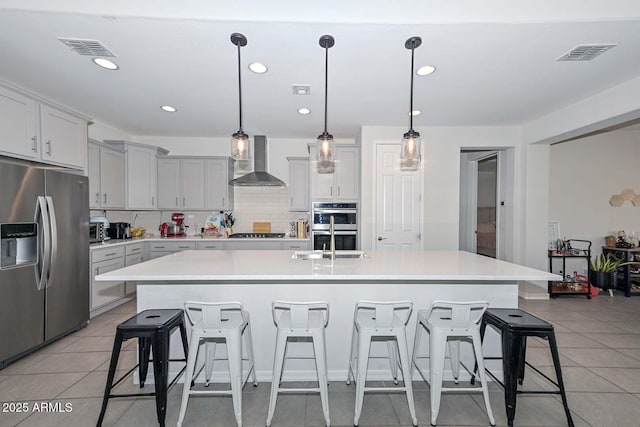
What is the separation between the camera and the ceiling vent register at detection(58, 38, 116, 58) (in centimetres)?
213

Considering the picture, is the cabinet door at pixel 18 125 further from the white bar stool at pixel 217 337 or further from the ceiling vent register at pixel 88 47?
the white bar stool at pixel 217 337

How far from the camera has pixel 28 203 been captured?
8.40 ft

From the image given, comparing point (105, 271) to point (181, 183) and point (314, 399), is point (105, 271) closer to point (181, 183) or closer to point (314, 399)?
point (181, 183)

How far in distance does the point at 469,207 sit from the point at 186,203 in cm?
513

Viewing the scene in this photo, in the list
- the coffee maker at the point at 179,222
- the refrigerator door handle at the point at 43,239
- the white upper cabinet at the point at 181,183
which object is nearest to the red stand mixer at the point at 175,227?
the coffee maker at the point at 179,222

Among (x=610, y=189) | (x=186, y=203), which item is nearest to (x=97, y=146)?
(x=186, y=203)

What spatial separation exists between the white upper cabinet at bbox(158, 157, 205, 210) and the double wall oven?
6.40 feet

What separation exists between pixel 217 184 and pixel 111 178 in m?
1.45

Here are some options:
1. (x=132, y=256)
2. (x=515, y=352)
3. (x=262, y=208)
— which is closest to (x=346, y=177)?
(x=262, y=208)

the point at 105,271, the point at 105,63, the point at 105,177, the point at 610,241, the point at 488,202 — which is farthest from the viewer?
the point at 488,202

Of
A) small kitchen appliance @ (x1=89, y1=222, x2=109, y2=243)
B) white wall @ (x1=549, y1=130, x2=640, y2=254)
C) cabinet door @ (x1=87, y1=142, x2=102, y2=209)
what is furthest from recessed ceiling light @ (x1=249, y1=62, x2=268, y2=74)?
white wall @ (x1=549, y1=130, x2=640, y2=254)

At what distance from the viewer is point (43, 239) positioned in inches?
105

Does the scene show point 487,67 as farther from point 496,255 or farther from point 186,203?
point 186,203

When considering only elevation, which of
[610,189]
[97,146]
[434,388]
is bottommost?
[434,388]
